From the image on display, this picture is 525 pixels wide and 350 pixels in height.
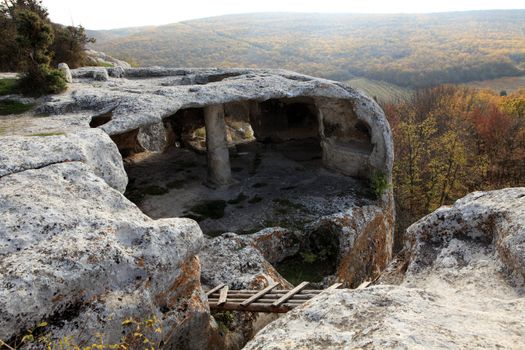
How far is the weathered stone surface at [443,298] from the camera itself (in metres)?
3.69

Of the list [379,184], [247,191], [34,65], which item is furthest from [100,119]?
[379,184]

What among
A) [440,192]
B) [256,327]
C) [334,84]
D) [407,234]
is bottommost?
[440,192]

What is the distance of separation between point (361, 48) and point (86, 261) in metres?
90.0

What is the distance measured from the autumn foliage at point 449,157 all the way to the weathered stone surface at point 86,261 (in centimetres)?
2065

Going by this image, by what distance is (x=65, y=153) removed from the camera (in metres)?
7.44

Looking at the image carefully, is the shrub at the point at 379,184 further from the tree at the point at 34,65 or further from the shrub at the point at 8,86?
Result: the shrub at the point at 8,86

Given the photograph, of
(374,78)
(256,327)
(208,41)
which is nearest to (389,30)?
(208,41)

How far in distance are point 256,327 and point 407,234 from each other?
407 centimetres

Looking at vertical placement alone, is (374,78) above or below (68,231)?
below

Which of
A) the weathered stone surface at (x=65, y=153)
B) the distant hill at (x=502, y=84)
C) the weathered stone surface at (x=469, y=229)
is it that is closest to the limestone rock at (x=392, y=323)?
the weathered stone surface at (x=469, y=229)

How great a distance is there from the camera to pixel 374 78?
60.4m

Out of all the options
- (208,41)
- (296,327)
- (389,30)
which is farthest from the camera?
(389,30)

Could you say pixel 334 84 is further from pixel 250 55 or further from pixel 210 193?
pixel 250 55

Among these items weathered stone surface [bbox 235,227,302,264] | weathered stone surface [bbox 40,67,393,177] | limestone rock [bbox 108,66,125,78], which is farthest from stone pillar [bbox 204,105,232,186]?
limestone rock [bbox 108,66,125,78]
